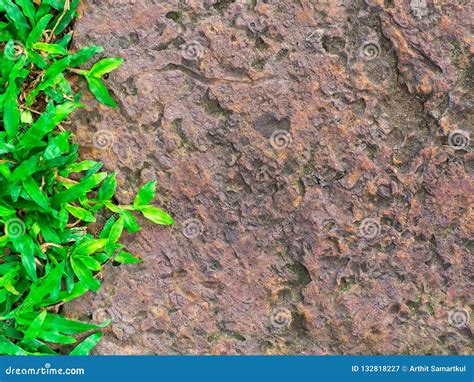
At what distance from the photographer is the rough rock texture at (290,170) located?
2541 millimetres

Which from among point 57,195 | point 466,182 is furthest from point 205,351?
point 466,182

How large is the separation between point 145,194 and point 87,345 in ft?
1.77

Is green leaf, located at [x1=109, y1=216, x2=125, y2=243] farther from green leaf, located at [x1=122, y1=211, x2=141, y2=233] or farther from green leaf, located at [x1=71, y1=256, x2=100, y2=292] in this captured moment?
green leaf, located at [x1=71, y1=256, x2=100, y2=292]

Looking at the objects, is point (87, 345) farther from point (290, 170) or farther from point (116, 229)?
point (290, 170)

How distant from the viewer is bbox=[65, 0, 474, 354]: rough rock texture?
2.54 meters

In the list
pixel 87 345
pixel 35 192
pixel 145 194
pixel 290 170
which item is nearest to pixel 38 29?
pixel 35 192

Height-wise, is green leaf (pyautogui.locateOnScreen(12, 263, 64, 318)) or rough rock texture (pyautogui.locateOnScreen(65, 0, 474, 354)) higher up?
rough rock texture (pyautogui.locateOnScreen(65, 0, 474, 354))

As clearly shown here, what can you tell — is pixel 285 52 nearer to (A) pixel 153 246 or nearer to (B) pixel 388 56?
(B) pixel 388 56

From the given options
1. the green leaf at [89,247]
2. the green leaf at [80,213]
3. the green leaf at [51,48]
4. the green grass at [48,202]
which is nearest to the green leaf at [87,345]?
the green grass at [48,202]

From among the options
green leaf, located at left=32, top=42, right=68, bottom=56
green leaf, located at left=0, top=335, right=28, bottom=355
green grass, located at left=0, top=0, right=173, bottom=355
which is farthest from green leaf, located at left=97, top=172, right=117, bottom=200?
green leaf, located at left=0, top=335, right=28, bottom=355

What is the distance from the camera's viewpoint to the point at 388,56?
2.56 metres

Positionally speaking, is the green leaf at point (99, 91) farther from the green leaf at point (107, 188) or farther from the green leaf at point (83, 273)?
the green leaf at point (83, 273)

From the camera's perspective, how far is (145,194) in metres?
2.55

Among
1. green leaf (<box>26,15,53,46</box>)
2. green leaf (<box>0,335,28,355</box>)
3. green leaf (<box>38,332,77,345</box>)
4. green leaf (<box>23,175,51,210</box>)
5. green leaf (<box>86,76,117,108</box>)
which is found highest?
green leaf (<box>26,15,53,46</box>)
